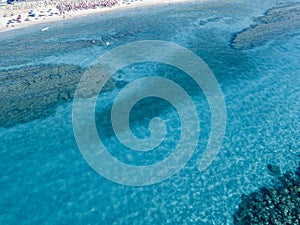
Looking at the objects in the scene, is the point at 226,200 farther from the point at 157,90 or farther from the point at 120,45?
the point at 120,45

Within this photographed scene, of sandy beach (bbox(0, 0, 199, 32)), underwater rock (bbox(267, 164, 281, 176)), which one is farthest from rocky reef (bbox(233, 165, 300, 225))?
sandy beach (bbox(0, 0, 199, 32))

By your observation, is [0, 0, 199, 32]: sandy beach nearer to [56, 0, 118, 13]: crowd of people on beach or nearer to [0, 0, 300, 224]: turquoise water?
[56, 0, 118, 13]: crowd of people on beach

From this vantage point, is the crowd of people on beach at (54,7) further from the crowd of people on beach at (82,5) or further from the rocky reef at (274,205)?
the rocky reef at (274,205)

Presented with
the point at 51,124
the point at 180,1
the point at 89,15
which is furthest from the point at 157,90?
the point at 180,1

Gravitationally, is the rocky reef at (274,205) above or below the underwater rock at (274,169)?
below

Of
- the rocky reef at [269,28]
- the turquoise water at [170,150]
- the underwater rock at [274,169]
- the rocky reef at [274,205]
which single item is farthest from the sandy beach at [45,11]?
the rocky reef at [274,205]

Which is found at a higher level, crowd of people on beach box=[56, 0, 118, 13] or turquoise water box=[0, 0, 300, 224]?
crowd of people on beach box=[56, 0, 118, 13]
